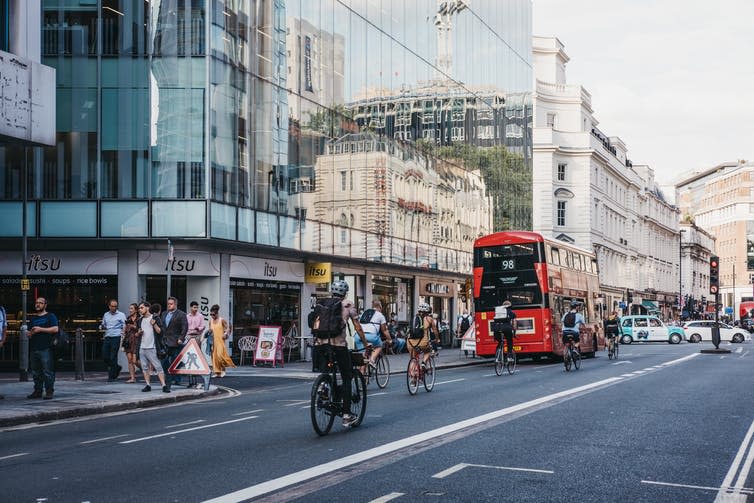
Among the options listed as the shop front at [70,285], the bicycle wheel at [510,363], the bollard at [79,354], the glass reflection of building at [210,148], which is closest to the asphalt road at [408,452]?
the bollard at [79,354]

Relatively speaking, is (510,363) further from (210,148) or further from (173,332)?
(210,148)

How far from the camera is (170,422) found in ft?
45.5

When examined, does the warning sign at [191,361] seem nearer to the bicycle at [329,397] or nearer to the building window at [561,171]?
the bicycle at [329,397]

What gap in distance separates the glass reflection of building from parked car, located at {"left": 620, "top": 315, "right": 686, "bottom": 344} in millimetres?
29178

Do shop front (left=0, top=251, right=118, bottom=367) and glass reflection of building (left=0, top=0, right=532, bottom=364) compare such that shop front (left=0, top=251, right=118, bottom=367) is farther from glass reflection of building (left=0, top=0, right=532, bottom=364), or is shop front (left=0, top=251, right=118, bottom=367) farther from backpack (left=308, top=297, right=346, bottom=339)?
backpack (left=308, top=297, right=346, bottom=339)

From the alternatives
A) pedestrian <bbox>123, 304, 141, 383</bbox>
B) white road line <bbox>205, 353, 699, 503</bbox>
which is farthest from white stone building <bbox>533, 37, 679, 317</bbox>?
white road line <bbox>205, 353, 699, 503</bbox>

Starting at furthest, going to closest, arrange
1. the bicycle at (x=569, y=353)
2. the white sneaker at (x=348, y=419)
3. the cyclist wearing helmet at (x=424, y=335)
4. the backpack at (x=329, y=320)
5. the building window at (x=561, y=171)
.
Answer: the building window at (x=561, y=171)
the bicycle at (x=569, y=353)
the cyclist wearing helmet at (x=424, y=335)
the white sneaker at (x=348, y=419)
the backpack at (x=329, y=320)

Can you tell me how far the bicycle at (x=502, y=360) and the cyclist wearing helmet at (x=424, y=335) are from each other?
19.9ft

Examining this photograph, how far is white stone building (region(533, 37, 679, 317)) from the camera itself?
80.3 m

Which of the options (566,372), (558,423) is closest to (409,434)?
→ (558,423)

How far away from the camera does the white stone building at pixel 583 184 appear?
263ft

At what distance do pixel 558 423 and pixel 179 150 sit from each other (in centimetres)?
1862

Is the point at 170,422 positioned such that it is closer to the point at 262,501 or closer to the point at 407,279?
the point at 262,501

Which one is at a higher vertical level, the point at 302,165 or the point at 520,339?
the point at 302,165
